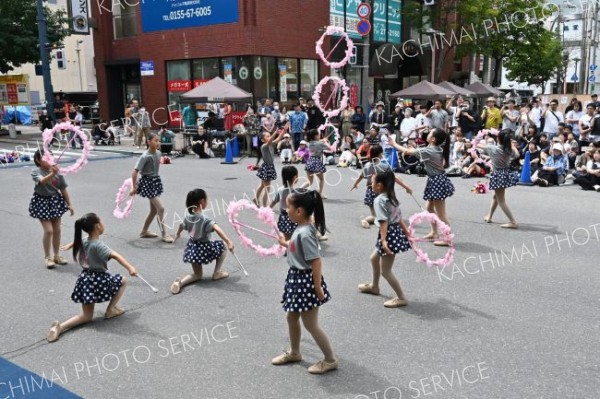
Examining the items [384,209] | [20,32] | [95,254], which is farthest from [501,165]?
[20,32]

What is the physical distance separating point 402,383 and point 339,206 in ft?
23.6

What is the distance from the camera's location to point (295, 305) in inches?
179

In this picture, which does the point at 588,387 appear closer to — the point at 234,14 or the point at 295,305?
the point at 295,305

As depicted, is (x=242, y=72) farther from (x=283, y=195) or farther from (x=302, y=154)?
(x=283, y=195)

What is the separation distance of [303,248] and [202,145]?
53.8 ft

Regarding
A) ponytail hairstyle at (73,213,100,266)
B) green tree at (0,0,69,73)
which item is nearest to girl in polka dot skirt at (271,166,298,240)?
ponytail hairstyle at (73,213,100,266)

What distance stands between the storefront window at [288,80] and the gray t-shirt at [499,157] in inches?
677

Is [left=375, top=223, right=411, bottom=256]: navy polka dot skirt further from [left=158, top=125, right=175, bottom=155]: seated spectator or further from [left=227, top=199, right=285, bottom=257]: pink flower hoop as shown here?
[left=158, top=125, right=175, bottom=155]: seated spectator

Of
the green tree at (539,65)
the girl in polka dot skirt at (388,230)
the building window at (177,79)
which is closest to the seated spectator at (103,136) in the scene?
the building window at (177,79)

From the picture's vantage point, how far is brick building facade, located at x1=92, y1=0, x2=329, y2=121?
24.0 metres

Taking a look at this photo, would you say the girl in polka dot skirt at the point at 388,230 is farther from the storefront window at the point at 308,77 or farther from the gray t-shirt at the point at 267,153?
the storefront window at the point at 308,77

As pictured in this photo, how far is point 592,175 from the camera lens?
1309cm

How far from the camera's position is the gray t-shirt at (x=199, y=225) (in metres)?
6.82

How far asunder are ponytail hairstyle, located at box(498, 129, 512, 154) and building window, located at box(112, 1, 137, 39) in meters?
23.5
